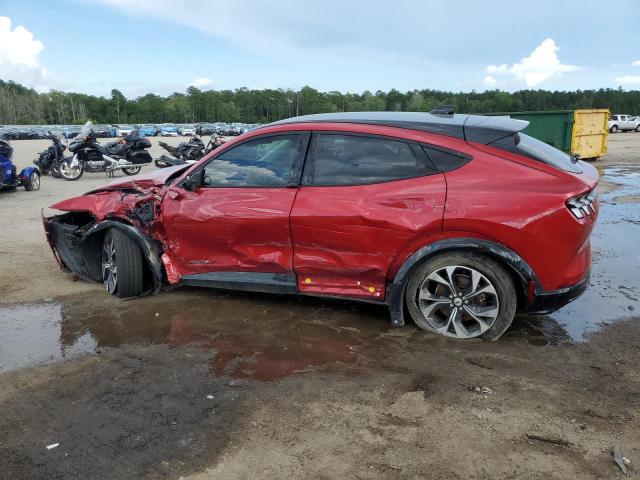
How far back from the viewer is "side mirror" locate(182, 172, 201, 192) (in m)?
4.40

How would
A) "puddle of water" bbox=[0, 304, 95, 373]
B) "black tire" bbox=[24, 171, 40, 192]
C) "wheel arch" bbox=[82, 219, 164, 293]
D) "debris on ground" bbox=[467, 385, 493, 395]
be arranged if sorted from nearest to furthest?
"debris on ground" bbox=[467, 385, 493, 395]
"puddle of water" bbox=[0, 304, 95, 373]
"wheel arch" bbox=[82, 219, 164, 293]
"black tire" bbox=[24, 171, 40, 192]

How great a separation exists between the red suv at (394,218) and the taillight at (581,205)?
1 centimetres

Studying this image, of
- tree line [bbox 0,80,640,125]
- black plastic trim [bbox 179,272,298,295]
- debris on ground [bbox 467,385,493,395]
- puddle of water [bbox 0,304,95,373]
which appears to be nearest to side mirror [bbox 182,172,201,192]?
black plastic trim [bbox 179,272,298,295]

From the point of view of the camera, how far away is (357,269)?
12.9ft

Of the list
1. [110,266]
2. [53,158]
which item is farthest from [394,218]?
[53,158]

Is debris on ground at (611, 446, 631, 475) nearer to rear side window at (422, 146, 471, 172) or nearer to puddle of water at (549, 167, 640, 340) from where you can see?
puddle of water at (549, 167, 640, 340)

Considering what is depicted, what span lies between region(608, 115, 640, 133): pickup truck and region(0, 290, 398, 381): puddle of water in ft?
160

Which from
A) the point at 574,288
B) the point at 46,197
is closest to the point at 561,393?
the point at 574,288

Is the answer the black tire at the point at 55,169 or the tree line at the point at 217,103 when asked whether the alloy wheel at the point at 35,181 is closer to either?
the black tire at the point at 55,169

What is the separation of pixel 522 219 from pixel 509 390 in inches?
45.1

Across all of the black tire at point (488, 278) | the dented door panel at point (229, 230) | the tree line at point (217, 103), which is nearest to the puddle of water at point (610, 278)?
the black tire at point (488, 278)

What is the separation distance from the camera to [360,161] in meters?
3.94

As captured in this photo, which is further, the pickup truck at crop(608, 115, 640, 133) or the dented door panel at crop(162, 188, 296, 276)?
the pickup truck at crop(608, 115, 640, 133)

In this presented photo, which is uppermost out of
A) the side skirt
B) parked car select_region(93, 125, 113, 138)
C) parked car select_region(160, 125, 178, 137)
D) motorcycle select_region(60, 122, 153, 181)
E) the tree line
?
the tree line
